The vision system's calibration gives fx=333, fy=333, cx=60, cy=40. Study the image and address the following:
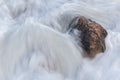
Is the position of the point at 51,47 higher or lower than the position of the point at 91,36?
lower

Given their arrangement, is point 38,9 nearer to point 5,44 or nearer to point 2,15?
point 2,15

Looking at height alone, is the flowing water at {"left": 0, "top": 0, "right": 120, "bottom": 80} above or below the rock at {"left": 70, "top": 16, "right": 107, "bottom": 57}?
below

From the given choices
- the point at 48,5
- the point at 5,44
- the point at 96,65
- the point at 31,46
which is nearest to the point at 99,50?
the point at 96,65

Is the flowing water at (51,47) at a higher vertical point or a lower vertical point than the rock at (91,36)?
lower
